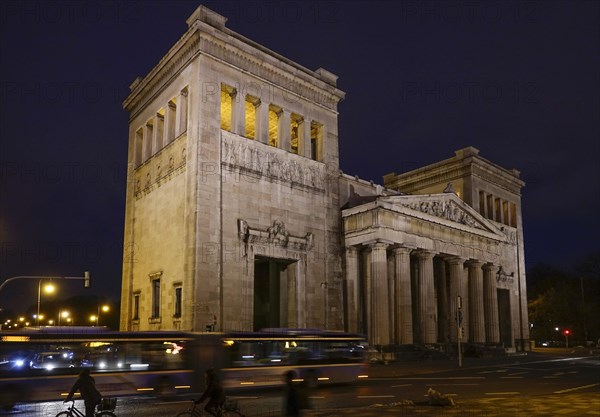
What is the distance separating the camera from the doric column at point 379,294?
1884 inches

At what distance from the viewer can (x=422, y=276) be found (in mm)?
53125

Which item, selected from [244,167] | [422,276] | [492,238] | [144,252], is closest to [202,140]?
[244,167]

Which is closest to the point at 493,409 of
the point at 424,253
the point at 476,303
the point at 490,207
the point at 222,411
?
the point at 222,411

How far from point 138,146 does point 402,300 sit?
89.8ft

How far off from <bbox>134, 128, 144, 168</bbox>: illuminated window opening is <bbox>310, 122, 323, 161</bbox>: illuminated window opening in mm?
15397

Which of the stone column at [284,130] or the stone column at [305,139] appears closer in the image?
the stone column at [284,130]

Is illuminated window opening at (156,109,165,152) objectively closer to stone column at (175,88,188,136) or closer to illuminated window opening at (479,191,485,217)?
stone column at (175,88,188,136)

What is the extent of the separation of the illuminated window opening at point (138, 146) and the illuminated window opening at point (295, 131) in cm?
1362

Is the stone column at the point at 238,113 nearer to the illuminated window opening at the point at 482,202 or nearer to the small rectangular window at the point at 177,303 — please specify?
the small rectangular window at the point at 177,303

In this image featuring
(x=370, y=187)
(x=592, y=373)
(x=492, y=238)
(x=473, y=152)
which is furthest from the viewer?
(x=473, y=152)

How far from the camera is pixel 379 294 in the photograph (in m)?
48.3

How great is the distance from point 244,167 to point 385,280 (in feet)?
47.9

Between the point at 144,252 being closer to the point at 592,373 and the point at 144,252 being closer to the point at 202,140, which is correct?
the point at 202,140

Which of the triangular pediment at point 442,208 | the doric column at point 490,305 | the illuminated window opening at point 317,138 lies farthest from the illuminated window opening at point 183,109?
the doric column at point 490,305
